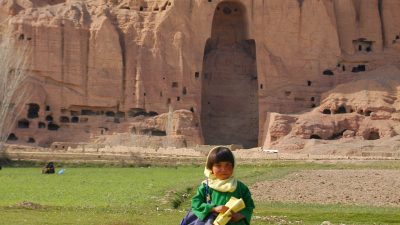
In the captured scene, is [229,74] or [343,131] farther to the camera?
[229,74]

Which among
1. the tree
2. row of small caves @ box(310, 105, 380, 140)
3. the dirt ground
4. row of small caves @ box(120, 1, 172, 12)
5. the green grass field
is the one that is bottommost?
the dirt ground

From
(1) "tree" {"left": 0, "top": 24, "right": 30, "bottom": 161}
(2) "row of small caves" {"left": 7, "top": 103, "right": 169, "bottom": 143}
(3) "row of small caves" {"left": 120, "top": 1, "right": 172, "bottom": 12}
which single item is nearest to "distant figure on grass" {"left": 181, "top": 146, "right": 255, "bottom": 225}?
(1) "tree" {"left": 0, "top": 24, "right": 30, "bottom": 161}

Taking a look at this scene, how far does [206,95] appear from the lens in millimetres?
86812

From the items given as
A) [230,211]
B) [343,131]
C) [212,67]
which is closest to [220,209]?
[230,211]

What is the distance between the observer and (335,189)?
31.7 metres

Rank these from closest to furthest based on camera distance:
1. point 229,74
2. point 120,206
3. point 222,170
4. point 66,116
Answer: point 222,170
point 120,206
point 66,116
point 229,74

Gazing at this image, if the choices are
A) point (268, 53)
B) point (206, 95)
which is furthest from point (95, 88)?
point (268, 53)

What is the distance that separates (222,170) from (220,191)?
0.91 ft

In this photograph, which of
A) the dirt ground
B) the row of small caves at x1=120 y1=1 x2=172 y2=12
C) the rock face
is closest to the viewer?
the dirt ground

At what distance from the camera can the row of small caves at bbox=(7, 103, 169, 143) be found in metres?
78.3

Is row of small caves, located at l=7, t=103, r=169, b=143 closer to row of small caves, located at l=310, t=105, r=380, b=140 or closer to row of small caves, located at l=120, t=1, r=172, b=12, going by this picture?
row of small caves, located at l=120, t=1, r=172, b=12

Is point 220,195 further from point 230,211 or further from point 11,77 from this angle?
point 11,77

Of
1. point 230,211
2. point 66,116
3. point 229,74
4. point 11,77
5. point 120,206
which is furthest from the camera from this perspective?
point 229,74

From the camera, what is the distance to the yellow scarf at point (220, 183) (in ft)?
33.1
